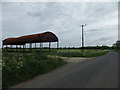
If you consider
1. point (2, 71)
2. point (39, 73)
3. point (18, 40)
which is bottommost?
point (39, 73)

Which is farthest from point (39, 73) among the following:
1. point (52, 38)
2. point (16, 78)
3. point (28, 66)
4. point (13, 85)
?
point (52, 38)

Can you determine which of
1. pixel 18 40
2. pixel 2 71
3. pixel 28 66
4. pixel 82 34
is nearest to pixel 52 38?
pixel 18 40

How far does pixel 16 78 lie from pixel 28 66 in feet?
5.09

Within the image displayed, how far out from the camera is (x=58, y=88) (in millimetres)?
4559

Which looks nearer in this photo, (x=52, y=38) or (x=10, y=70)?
(x=10, y=70)

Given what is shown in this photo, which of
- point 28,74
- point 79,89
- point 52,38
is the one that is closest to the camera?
point 79,89

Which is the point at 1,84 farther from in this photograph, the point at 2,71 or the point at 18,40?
the point at 18,40

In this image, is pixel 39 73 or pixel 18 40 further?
pixel 18 40

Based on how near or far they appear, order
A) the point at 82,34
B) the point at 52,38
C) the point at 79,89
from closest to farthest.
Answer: the point at 79,89 → the point at 52,38 → the point at 82,34

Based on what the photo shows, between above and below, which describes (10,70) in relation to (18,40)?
below

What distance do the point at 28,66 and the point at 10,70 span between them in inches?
53.2

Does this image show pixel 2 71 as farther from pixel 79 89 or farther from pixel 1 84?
pixel 79 89

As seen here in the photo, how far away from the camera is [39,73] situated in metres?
7.18

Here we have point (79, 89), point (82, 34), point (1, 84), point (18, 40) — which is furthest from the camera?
point (82, 34)
